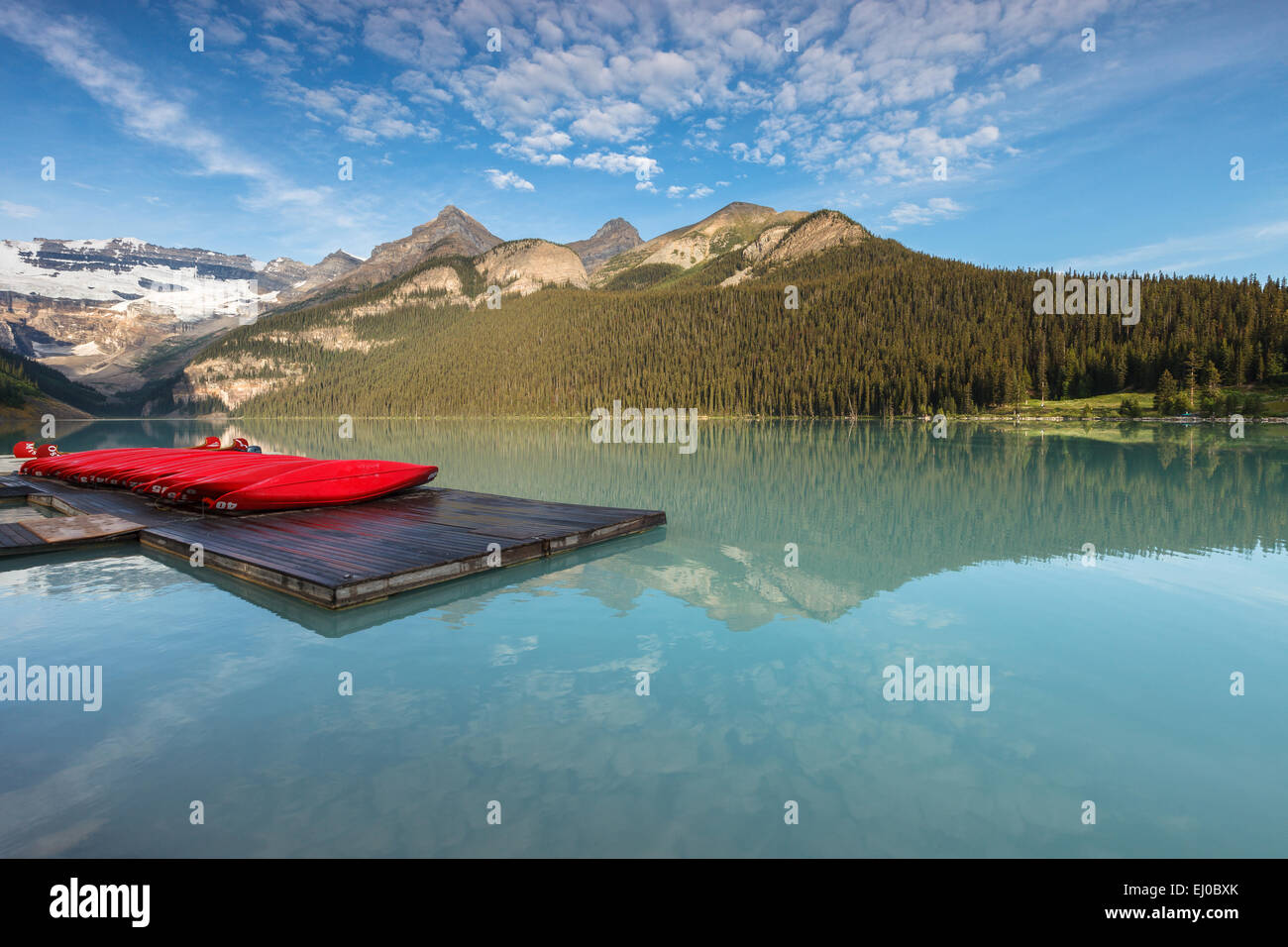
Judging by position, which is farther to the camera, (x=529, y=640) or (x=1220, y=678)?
(x=529, y=640)

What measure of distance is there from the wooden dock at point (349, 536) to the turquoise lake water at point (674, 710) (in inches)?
16.5

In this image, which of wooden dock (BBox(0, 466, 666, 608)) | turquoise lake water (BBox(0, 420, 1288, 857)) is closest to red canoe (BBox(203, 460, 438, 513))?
wooden dock (BBox(0, 466, 666, 608))

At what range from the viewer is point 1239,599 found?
1094 centimetres

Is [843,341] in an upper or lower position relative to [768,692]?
upper

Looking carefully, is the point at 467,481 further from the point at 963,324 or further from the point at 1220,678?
the point at 963,324

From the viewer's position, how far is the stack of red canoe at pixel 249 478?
16.3 metres

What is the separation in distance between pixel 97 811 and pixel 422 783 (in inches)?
98.5

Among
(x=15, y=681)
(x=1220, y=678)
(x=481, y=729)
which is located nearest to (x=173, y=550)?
(x=15, y=681)

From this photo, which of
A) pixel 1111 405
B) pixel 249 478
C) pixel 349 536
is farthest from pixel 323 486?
pixel 1111 405

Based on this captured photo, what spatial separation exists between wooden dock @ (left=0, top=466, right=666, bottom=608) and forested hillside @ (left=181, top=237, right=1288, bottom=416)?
322 ft

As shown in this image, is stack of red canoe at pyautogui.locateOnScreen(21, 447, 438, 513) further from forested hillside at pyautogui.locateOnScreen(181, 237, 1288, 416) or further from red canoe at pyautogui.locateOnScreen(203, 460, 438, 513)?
forested hillside at pyautogui.locateOnScreen(181, 237, 1288, 416)

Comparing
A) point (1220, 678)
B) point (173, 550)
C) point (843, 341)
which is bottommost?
point (1220, 678)

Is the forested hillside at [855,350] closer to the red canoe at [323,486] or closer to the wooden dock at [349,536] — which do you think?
the wooden dock at [349,536]
